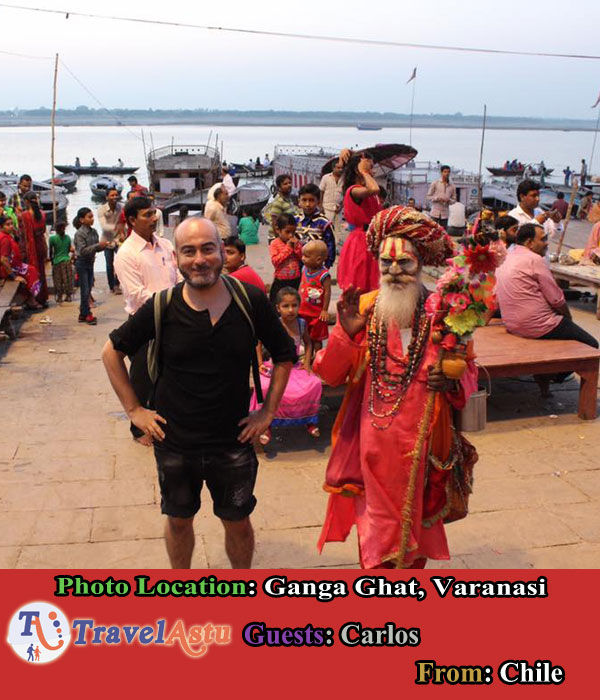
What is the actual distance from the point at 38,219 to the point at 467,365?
10035mm

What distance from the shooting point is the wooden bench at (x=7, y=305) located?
948 cm

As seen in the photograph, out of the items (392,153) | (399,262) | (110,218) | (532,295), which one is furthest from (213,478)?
(392,153)

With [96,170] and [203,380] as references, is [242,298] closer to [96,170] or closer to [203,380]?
[203,380]

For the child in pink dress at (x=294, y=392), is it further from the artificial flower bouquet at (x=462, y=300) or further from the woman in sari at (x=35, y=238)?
the woman in sari at (x=35, y=238)

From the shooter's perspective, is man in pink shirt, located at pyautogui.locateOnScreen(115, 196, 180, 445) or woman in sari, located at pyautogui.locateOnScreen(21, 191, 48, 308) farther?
woman in sari, located at pyautogui.locateOnScreen(21, 191, 48, 308)

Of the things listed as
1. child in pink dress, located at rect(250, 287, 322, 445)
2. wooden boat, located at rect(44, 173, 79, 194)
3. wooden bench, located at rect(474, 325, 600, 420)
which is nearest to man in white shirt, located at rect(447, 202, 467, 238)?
wooden bench, located at rect(474, 325, 600, 420)

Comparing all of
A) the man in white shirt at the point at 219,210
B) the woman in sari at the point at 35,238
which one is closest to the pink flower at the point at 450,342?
the man in white shirt at the point at 219,210

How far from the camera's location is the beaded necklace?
3.55 meters

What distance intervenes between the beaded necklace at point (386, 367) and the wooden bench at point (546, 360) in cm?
295

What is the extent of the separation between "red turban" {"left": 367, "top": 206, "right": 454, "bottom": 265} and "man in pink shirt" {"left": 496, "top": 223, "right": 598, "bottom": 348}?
3.42 metres

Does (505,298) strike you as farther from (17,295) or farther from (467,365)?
(17,295)

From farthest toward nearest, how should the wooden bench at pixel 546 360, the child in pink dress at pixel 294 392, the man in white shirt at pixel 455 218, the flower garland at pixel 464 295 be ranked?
the man in white shirt at pixel 455 218
the wooden bench at pixel 546 360
the child in pink dress at pixel 294 392
the flower garland at pixel 464 295

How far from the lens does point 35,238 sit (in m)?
12.3

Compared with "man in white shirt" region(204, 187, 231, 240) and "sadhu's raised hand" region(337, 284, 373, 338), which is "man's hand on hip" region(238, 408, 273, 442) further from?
"man in white shirt" region(204, 187, 231, 240)
